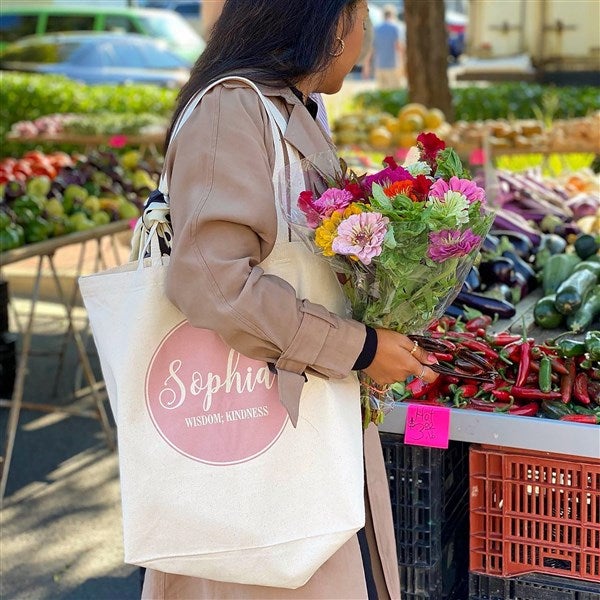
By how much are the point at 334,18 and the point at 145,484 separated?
103 cm

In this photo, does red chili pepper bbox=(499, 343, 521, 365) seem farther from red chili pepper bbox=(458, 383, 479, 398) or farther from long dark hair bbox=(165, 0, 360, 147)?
long dark hair bbox=(165, 0, 360, 147)

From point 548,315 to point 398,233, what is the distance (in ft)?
5.62

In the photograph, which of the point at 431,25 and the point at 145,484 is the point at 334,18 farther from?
the point at 431,25

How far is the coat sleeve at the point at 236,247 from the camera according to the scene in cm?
192

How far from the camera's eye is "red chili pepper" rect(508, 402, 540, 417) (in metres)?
2.71

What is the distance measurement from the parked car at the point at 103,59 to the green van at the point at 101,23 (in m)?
0.71

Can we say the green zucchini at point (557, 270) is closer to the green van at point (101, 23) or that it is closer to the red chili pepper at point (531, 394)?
the red chili pepper at point (531, 394)

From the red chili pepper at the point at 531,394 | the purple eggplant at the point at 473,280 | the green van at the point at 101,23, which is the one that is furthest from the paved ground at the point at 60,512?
the green van at the point at 101,23

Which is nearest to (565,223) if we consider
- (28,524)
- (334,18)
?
Result: (28,524)

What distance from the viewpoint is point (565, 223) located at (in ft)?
A: 17.0

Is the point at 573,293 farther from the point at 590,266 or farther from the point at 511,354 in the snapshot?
the point at 511,354

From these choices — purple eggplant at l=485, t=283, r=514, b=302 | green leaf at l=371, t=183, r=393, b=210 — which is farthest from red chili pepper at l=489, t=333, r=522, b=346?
green leaf at l=371, t=183, r=393, b=210

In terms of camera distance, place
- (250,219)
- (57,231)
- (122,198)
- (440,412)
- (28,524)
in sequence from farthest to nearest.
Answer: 1. (122,198)
2. (57,231)
3. (28,524)
4. (440,412)
5. (250,219)

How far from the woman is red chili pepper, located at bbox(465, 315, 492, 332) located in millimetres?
Result: 1182
